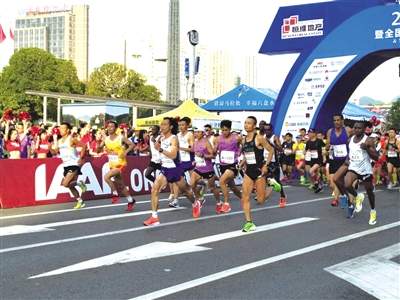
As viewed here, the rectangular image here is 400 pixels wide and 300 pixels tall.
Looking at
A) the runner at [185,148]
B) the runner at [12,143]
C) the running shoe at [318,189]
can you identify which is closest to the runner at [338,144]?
the runner at [185,148]

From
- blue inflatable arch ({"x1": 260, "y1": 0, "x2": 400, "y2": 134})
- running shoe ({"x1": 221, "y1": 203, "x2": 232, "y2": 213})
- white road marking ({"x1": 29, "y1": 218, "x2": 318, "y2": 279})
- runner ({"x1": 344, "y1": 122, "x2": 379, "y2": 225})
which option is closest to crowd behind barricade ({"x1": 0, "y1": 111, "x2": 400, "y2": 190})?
blue inflatable arch ({"x1": 260, "y1": 0, "x2": 400, "y2": 134})

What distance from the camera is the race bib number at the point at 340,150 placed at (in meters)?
12.8

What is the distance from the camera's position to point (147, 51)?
157m

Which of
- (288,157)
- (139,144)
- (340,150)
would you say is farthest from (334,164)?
(288,157)

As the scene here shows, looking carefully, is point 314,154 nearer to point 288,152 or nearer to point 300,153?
point 300,153

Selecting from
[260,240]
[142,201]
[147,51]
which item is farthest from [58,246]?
[147,51]

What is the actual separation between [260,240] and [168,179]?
2.57 metres

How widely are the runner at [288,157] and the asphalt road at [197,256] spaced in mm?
9189

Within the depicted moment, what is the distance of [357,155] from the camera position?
1087 centimetres

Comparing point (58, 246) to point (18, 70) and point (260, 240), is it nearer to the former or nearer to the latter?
point (260, 240)

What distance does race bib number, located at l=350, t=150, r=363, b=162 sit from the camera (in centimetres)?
1085

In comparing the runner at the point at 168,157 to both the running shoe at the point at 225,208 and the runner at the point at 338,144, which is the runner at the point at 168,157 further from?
the runner at the point at 338,144

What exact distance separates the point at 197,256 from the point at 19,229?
3755 mm

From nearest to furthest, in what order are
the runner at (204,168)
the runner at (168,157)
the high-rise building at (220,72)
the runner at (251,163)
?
the runner at (251,163)
the runner at (168,157)
the runner at (204,168)
the high-rise building at (220,72)
